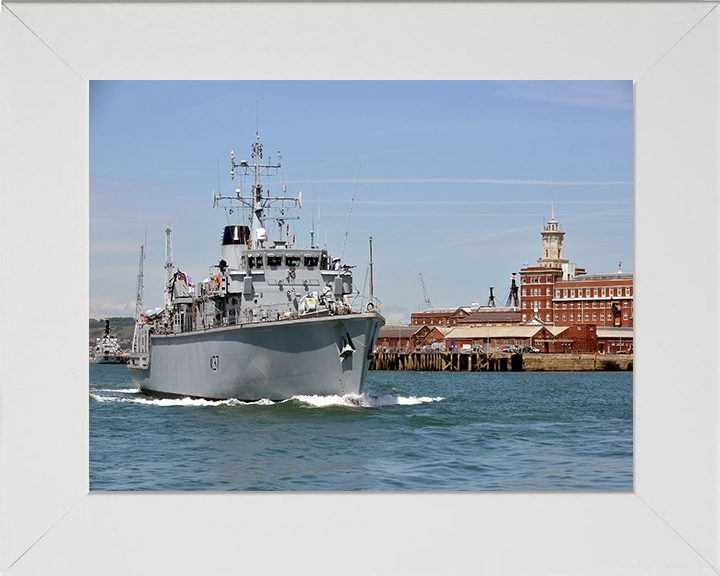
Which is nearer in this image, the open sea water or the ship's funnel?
the open sea water

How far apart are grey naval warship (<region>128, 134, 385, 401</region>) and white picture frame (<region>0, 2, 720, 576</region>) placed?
11192 millimetres

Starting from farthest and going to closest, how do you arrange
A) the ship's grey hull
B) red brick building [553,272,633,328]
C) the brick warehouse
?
Result: 1. red brick building [553,272,633,328]
2. the brick warehouse
3. the ship's grey hull

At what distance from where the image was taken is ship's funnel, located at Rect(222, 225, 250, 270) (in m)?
21.7

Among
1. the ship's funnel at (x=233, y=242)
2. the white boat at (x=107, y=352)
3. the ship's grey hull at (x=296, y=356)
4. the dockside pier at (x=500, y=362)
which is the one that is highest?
the ship's funnel at (x=233, y=242)

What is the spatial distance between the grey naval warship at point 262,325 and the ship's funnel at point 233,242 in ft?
0.08

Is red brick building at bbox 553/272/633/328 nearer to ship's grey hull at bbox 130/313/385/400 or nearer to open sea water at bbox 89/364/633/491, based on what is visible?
open sea water at bbox 89/364/633/491

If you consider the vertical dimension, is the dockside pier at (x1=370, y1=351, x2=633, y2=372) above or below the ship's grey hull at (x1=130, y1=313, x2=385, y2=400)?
below

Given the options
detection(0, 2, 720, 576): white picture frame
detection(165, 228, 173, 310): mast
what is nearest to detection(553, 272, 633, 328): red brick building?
detection(165, 228, 173, 310): mast

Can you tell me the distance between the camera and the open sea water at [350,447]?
9961 millimetres
